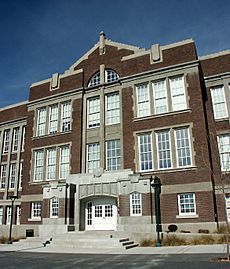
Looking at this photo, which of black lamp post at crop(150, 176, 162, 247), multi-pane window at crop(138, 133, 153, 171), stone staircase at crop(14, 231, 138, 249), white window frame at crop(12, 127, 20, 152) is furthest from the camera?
white window frame at crop(12, 127, 20, 152)

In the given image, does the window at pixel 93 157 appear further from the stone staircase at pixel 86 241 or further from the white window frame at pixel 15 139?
the white window frame at pixel 15 139

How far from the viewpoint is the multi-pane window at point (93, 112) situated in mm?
27219

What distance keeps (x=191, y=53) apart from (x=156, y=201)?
12.3 meters

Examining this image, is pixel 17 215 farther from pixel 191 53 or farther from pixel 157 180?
pixel 191 53

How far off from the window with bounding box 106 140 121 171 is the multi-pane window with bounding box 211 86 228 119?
8.55 m

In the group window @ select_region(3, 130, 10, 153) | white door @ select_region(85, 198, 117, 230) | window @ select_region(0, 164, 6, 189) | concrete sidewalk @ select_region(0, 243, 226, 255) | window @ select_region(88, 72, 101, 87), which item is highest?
window @ select_region(88, 72, 101, 87)

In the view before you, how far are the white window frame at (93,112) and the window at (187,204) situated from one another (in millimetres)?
10145

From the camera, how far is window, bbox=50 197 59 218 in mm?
24234

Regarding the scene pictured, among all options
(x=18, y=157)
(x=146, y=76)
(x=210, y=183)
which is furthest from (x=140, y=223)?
(x=18, y=157)

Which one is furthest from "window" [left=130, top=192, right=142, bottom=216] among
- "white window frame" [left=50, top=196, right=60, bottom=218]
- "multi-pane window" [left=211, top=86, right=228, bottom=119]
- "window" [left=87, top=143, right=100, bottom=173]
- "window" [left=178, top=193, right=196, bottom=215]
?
"multi-pane window" [left=211, top=86, right=228, bottom=119]

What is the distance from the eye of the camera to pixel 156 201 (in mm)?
20484

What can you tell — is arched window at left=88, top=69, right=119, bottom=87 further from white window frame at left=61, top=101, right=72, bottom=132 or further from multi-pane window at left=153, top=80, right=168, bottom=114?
multi-pane window at left=153, top=80, right=168, bottom=114

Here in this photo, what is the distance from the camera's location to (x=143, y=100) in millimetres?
25125

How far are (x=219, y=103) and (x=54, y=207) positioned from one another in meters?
16.1
